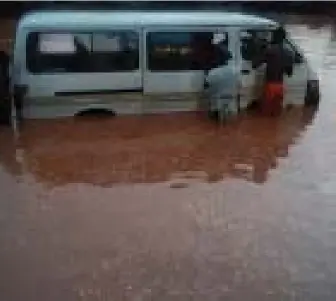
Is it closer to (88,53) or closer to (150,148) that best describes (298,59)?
(150,148)

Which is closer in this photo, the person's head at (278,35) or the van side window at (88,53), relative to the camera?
the van side window at (88,53)

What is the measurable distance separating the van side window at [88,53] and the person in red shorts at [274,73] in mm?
1150

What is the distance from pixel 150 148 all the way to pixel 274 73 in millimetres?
1379

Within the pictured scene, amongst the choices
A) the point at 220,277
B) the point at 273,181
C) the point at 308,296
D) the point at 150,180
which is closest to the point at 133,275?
the point at 220,277

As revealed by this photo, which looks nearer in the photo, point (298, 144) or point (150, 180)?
point (150, 180)

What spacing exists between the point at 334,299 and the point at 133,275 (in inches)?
42.0

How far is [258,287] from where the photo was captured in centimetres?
366

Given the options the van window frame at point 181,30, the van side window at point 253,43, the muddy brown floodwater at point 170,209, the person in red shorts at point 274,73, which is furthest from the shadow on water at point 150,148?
the van side window at point 253,43

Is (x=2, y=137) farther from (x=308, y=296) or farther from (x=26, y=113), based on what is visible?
(x=308, y=296)

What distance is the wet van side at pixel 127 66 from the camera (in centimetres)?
585

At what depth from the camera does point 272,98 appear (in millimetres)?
6062

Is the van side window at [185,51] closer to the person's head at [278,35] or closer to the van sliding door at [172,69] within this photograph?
the van sliding door at [172,69]

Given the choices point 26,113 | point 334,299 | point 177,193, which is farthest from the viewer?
point 26,113

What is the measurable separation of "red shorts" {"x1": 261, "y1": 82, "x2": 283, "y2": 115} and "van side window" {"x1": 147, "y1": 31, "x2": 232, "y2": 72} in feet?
1.47
